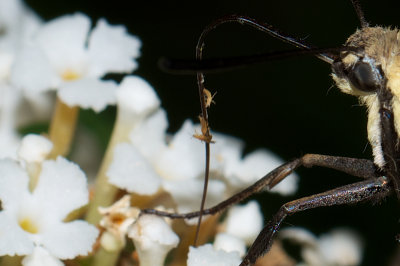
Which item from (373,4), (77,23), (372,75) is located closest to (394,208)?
(373,4)

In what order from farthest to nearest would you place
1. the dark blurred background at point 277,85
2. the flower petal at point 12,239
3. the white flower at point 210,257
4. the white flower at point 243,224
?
the dark blurred background at point 277,85
the white flower at point 243,224
the white flower at point 210,257
the flower petal at point 12,239

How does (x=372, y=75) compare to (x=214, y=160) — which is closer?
(x=372, y=75)

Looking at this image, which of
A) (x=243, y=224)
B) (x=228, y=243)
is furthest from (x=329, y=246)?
(x=228, y=243)

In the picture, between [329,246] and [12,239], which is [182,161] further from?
[329,246]

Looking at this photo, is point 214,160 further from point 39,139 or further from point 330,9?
point 330,9

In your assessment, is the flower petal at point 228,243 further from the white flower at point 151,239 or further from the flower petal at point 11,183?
the flower petal at point 11,183

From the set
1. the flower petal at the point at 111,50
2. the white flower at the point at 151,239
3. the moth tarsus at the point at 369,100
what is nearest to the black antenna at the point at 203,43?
the moth tarsus at the point at 369,100
